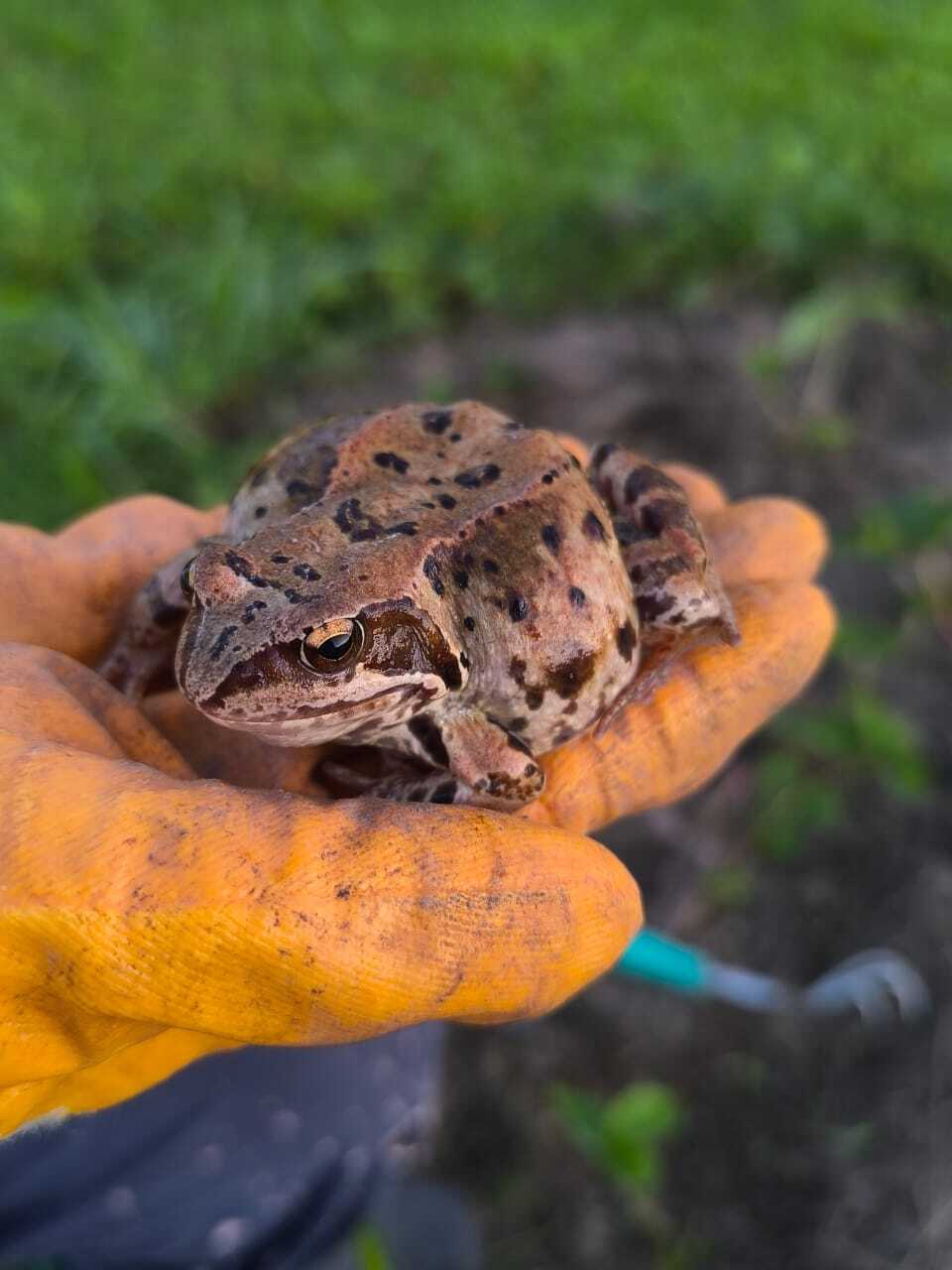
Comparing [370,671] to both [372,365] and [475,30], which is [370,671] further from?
[475,30]

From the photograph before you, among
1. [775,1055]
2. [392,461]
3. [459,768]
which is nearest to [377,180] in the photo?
[392,461]

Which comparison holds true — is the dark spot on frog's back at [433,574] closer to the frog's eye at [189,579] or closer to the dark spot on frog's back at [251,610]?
the dark spot on frog's back at [251,610]

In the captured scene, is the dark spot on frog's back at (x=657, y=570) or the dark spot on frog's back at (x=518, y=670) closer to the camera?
the dark spot on frog's back at (x=518, y=670)

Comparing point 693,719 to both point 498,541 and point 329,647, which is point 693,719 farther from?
point 329,647

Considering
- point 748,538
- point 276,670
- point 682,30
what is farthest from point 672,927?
point 682,30

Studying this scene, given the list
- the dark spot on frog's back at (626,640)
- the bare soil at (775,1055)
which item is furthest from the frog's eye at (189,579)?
the bare soil at (775,1055)
